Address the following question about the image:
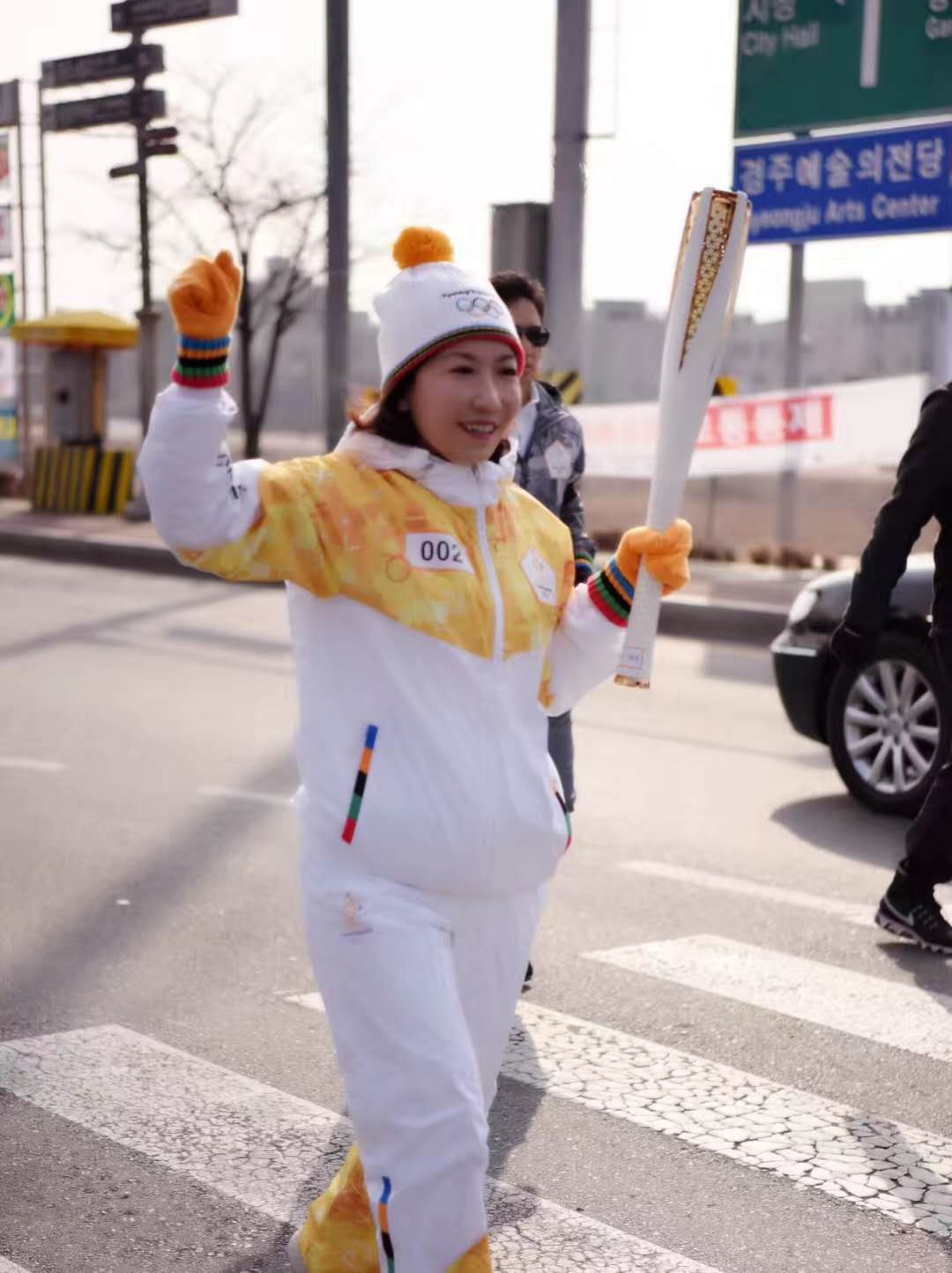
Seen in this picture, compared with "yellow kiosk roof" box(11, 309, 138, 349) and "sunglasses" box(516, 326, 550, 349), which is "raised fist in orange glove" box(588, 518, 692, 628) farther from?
"yellow kiosk roof" box(11, 309, 138, 349)

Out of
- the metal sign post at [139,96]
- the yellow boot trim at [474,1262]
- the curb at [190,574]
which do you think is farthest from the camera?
the metal sign post at [139,96]

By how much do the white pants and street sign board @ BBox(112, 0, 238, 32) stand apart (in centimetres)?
1908

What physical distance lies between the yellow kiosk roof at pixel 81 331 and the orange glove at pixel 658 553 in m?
21.8

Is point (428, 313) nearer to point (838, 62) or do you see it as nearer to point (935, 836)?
point (935, 836)

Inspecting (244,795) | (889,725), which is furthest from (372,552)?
(889,725)

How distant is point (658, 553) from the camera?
307 centimetres

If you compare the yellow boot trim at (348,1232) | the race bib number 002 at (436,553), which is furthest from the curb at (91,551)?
the race bib number 002 at (436,553)

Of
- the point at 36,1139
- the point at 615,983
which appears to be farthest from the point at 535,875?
the point at 615,983

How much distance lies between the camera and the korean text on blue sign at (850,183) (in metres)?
14.9

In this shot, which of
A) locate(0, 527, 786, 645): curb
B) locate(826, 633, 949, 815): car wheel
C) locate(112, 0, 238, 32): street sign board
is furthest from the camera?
locate(112, 0, 238, 32): street sign board

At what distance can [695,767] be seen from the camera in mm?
8023

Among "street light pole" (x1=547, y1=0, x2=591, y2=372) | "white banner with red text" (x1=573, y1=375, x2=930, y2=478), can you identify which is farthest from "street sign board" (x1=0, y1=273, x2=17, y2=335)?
"street light pole" (x1=547, y1=0, x2=591, y2=372)

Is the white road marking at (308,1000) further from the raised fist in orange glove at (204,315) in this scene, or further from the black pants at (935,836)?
the raised fist in orange glove at (204,315)

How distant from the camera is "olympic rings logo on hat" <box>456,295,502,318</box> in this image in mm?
2859
